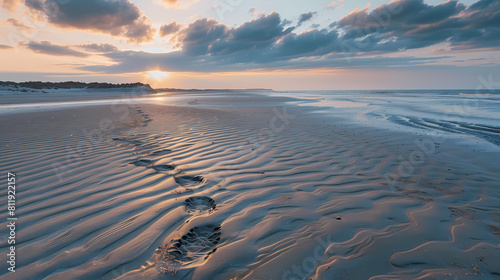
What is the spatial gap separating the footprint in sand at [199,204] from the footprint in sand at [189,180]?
54 centimetres

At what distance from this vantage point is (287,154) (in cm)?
585

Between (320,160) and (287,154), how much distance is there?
848 mm

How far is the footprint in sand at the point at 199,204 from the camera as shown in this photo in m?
3.15

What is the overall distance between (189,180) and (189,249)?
1868 mm

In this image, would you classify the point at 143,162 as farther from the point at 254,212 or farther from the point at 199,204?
the point at 254,212

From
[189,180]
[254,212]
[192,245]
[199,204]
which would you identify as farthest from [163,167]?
[192,245]

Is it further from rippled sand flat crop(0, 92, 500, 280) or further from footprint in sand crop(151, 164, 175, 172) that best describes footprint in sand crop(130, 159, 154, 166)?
footprint in sand crop(151, 164, 175, 172)

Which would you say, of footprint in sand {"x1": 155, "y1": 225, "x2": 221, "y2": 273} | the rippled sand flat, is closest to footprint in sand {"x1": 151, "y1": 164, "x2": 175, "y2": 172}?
the rippled sand flat

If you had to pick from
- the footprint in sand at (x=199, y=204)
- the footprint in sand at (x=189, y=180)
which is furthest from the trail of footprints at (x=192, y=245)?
the footprint in sand at (x=189, y=180)

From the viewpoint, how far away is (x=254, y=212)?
3.12m

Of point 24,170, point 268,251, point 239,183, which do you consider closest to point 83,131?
point 24,170

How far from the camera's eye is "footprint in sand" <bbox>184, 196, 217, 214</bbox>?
10.3ft

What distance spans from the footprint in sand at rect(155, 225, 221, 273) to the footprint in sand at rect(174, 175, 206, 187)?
52.9 inches

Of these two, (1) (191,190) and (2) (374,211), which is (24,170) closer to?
(1) (191,190)
